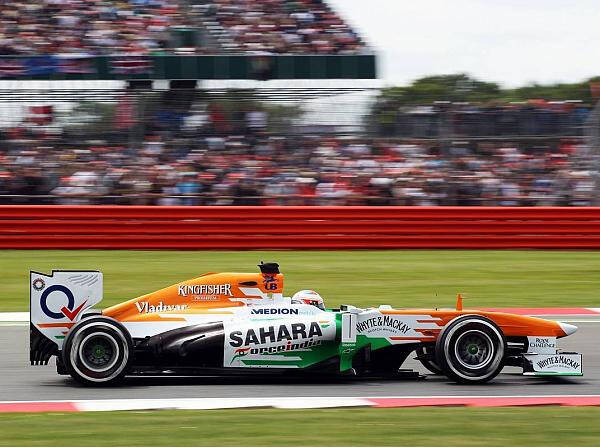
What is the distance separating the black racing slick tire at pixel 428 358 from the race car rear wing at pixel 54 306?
7.86ft

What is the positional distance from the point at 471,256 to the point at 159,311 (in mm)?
9810

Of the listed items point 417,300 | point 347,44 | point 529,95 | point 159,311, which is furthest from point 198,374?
point 347,44

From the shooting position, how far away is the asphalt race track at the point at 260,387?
6879mm

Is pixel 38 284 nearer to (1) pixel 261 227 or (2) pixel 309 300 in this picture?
(2) pixel 309 300

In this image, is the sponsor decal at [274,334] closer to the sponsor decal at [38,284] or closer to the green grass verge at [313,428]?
the green grass verge at [313,428]

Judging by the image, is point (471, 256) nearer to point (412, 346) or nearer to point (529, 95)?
point (529, 95)

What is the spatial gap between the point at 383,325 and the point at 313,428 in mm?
1664

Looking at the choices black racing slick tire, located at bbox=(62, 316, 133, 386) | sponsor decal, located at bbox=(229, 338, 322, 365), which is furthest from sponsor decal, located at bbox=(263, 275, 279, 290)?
black racing slick tire, located at bbox=(62, 316, 133, 386)

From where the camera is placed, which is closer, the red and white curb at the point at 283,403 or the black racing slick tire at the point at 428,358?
the red and white curb at the point at 283,403

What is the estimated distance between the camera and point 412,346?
7215 mm

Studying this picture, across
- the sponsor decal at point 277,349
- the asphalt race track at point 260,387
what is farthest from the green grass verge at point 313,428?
the sponsor decal at point 277,349

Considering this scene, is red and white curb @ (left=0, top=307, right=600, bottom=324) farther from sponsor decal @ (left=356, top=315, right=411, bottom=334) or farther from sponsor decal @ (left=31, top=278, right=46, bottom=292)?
sponsor decal @ (left=356, top=315, right=411, bottom=334)

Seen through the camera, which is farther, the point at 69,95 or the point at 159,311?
the point at 69,95

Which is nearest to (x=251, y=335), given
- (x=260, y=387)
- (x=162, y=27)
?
(x=260, y=387)
